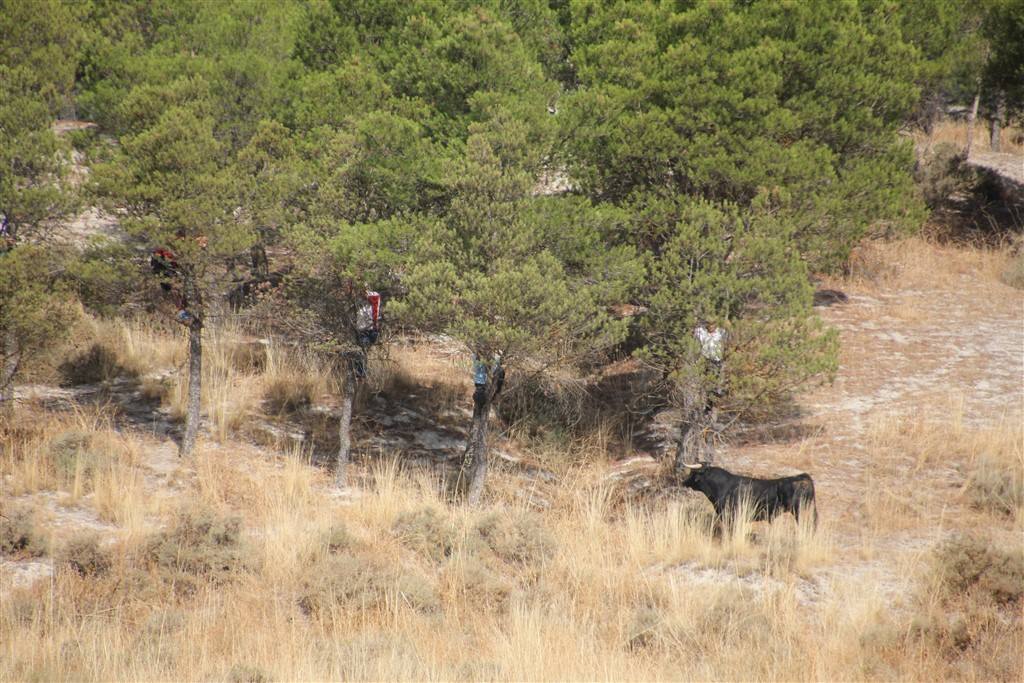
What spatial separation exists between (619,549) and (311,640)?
133 inches

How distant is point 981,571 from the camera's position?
8438mm

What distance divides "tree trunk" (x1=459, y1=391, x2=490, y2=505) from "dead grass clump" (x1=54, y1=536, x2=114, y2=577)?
4224 mm

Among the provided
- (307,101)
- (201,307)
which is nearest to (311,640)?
(201,307)

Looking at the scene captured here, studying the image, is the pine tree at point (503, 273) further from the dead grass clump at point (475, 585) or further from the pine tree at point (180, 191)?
the dead grass clump at point (475, 585)

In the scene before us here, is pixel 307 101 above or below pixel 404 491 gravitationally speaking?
above

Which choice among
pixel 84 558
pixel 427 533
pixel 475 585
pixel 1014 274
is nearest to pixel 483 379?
pixel 427 533

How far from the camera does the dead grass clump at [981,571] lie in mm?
8320

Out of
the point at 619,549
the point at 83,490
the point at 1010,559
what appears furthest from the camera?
the point at 83,490

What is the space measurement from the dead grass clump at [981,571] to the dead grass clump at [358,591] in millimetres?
4525

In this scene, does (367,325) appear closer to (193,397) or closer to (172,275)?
(193,397)

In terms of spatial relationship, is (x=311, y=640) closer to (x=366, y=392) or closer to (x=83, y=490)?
(x=83, y=490)

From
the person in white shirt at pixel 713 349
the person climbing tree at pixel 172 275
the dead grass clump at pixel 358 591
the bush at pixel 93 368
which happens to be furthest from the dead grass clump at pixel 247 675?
the bush at pixel 93 368

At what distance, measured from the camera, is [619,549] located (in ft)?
32.4

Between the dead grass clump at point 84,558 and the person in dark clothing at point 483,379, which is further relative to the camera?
the person in dark clothing at point 483,379
